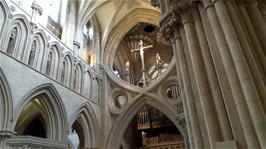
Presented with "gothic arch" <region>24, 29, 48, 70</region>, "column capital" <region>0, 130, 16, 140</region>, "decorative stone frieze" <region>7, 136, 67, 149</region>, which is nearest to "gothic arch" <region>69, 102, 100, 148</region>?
"gothic arch" <region>24, 29, 48, 70</region>

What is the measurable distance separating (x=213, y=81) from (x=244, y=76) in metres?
0.76

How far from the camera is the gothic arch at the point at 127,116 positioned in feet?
40.1

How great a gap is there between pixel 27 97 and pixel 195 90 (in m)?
5.92

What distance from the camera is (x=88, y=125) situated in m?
11.6

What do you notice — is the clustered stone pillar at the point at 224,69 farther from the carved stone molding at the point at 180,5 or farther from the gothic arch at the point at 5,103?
the gothic arch at the point at 5,103

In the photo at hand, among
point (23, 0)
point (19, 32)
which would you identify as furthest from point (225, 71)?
point (23, 0)

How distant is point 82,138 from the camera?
38.0 ft

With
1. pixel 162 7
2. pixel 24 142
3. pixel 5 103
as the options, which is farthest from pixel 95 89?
pixel 162 7

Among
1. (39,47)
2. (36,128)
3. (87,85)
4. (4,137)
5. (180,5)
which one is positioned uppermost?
(39,47)

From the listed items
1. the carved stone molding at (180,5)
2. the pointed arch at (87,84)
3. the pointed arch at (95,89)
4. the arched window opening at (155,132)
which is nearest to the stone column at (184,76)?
the carved stone molding at (180,5)

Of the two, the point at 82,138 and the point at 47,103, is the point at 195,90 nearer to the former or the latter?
the point at 47,103

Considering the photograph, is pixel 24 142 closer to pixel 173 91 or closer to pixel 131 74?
pixel 173 91

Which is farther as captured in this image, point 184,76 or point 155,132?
point 155,132

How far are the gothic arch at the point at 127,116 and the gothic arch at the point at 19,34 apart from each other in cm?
699
